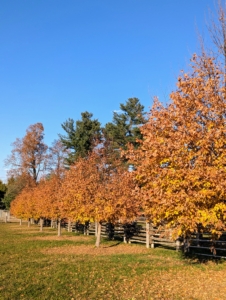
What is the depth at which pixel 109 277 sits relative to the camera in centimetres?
997

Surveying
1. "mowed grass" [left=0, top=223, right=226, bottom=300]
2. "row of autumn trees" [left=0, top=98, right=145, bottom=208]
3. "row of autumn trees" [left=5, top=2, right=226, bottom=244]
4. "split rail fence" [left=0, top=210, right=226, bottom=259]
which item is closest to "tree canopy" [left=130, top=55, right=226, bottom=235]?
"row of autumn trees" [left=5, top=2, right=226, bottom=244]

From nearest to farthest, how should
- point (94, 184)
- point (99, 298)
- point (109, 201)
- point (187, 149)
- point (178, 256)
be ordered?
1. point (99, 298)
2. point (187, 149)
3. point (178, 256)
4. point (109, 201)
5. point (94, 184)

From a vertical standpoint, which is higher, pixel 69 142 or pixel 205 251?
pixel 69 142

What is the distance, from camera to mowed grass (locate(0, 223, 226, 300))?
802 cm

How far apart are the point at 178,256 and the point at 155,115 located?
7.42m

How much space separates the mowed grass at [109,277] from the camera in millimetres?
8023

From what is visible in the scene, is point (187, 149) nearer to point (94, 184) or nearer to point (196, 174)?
point (196, 174)

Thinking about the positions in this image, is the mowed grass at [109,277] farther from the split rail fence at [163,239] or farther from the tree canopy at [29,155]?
the tree canopy at [29,155]

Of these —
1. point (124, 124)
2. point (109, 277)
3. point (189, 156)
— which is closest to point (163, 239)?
point (109, 277)

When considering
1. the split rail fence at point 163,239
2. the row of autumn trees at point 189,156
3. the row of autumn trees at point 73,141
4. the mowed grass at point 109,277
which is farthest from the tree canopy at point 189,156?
the row of autumn trees at point 73,141

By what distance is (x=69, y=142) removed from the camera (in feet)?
134

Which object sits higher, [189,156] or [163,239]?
[189,156]

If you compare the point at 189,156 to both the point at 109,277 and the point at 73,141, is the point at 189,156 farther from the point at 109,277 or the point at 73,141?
the point at 73,141

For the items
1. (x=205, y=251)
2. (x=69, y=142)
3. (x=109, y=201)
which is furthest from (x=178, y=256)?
(x=69, y=142)
